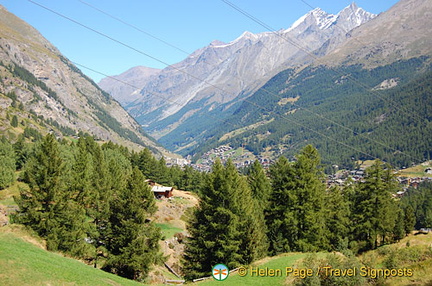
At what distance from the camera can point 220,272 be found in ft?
96.1

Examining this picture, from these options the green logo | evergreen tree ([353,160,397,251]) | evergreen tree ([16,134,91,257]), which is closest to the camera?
the green logo

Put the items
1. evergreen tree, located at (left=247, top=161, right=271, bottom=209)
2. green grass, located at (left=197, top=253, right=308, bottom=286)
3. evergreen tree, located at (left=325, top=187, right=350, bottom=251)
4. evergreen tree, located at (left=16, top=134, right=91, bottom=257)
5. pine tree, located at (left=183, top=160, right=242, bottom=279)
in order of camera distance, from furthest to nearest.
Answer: evergreen tree, located at (left=247, top=161, right=271, bottom=209)
evergreen tree, located at (left=325, top=187, right=350, bottom=251)
evergreen tree, located at (left=16, top=134, right=91, bottom=257)
pine tree, located at (left=183, top=160, right=242, bottom=279)
green grass, located at (left=197, top=253, right=308, bottom=286)

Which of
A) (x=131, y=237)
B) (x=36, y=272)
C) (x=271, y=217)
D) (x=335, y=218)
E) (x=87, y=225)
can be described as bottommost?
(x=36, y=272)

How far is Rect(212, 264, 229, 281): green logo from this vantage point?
28.3 meters

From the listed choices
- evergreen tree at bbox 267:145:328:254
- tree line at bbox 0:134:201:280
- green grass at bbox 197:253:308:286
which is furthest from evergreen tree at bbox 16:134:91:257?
evergreen tree at bbox 267:145:328:254

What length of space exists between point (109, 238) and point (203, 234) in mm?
10023

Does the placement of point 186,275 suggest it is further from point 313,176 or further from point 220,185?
point 313,176

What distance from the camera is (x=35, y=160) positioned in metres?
37.0

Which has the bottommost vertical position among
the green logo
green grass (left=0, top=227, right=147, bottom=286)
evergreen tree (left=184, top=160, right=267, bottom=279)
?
the green logo

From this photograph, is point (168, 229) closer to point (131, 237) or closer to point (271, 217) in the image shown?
point (271, 217)

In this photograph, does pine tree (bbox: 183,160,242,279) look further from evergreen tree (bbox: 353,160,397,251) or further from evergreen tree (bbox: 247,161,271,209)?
evergreen tree (bbox: 353,160,397,251)

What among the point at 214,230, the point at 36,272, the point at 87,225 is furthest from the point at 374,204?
the point at 36,272

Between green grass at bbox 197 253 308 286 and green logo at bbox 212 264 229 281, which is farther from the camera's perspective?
green logo at bbox 212 264 229 281

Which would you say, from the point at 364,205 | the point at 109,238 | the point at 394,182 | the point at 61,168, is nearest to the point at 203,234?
the point at 109,238
